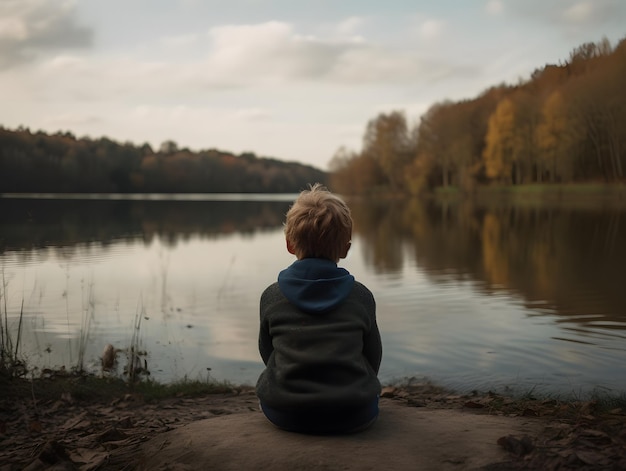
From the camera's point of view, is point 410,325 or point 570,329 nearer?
point 570,329

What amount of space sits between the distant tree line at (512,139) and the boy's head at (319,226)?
2821 centimetres

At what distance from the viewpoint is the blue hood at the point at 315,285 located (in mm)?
3395

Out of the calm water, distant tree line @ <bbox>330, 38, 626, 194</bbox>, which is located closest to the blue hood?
the calm water

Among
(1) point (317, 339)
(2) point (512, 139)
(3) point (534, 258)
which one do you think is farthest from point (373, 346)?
(2) point (512, 139)

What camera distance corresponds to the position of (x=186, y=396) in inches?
238

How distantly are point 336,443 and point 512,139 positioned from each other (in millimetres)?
59787

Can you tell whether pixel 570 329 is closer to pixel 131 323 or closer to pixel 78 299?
pixel 131 323

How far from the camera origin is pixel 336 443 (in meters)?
3.40

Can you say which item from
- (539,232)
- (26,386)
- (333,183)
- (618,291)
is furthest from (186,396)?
(333,183)

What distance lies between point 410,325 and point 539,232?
16.9m

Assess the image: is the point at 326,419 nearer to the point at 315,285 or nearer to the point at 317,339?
the point at 317,339

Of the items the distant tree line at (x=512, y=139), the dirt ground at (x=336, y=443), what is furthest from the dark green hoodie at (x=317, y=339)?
the distant tree line at (x=512, y=139)

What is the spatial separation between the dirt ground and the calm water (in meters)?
2.21

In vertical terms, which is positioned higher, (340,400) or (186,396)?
(340,400)
